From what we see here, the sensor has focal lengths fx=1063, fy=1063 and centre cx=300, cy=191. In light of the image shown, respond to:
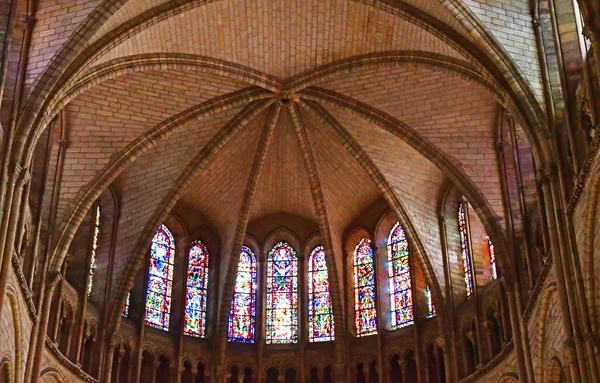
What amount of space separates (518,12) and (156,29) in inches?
304

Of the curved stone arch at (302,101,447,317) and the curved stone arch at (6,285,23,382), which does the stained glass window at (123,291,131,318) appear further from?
the curved stone arch at (302,101,447,317)

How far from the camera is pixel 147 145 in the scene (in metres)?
25.4

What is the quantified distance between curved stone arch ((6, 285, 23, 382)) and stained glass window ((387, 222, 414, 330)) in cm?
1067

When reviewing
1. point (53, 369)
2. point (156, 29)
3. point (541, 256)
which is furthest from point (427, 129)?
point (53, 369)

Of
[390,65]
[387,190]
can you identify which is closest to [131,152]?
[390,65]

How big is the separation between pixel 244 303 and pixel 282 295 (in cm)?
108

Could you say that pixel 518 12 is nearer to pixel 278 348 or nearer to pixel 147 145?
pixel 147 145

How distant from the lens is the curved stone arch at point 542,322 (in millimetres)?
20256

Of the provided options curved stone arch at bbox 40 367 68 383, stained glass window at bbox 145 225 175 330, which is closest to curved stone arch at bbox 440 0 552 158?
curved stone arch at bbox 40 367 68 383

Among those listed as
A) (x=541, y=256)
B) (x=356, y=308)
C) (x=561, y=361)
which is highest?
(x=356, y=308)

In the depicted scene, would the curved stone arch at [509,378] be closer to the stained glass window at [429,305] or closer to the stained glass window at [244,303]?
the stained glass window at [429,305]

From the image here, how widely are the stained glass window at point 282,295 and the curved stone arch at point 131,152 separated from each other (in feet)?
18.9

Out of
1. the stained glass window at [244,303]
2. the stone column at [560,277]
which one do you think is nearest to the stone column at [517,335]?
the stone column at [560,277]

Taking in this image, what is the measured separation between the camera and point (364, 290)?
28922 mm
